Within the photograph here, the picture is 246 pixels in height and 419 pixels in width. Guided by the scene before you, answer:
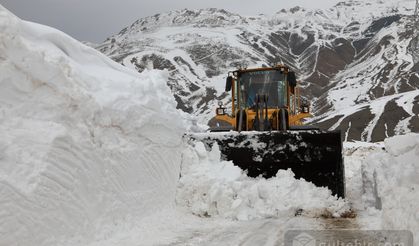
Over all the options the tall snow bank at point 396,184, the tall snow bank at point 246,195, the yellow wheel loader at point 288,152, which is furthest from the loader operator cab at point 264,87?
the tall snow bank at point 246,195

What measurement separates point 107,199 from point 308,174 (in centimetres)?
295

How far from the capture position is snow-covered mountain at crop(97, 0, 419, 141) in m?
53.2

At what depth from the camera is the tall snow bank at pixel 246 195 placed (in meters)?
6.07

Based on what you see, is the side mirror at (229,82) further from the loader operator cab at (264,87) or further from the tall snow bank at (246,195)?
the tall snow bank at (246,195)

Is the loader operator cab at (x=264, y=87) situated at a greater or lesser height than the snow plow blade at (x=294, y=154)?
greater

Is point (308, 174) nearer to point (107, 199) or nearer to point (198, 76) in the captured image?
point (107, 199)

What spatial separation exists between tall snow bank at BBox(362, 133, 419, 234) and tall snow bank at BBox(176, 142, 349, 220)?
2.17 ft

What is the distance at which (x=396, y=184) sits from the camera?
4996 millimetres

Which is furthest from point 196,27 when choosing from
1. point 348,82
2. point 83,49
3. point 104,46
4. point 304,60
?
point 83,49

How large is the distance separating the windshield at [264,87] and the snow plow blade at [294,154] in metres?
2.41

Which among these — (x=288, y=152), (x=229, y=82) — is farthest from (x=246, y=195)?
(x=229, y=82)

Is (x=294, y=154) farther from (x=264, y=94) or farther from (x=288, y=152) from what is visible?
(x=264, y=94)

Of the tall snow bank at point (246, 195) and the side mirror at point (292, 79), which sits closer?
the tall snow bank at point (246, 195)

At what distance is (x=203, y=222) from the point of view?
5.80 meters
